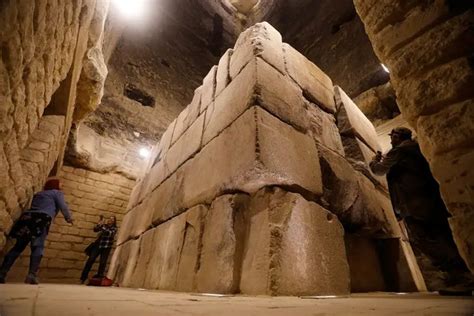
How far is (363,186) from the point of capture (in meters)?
2.95

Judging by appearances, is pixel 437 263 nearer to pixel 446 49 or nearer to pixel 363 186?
pixel 363 186

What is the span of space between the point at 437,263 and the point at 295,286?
60.2 inches

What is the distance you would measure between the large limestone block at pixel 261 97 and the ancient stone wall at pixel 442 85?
976 millimetres

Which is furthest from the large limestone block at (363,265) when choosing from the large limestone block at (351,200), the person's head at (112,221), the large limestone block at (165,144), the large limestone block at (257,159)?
the person's head at (112,221)

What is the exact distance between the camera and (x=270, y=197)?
1.99 m

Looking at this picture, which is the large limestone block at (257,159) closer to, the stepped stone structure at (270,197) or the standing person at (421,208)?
the stepped stone structure at (270,197)

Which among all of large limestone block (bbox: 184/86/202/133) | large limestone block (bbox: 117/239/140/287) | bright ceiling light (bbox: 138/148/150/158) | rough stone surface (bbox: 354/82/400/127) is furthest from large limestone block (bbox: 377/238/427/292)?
bright ceiling light (bbox: 138/148/150/158)

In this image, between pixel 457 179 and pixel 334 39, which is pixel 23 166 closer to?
pixel 457 179

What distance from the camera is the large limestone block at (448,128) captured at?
50.6 inches

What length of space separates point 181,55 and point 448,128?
13.2 meters

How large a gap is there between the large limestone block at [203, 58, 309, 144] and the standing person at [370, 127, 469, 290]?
3.25 feet

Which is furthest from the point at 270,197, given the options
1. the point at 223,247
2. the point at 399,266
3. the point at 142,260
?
the point at 142,260

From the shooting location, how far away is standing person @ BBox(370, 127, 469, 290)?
7.47 ft

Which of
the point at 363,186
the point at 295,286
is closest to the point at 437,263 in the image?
the point at 363,186
